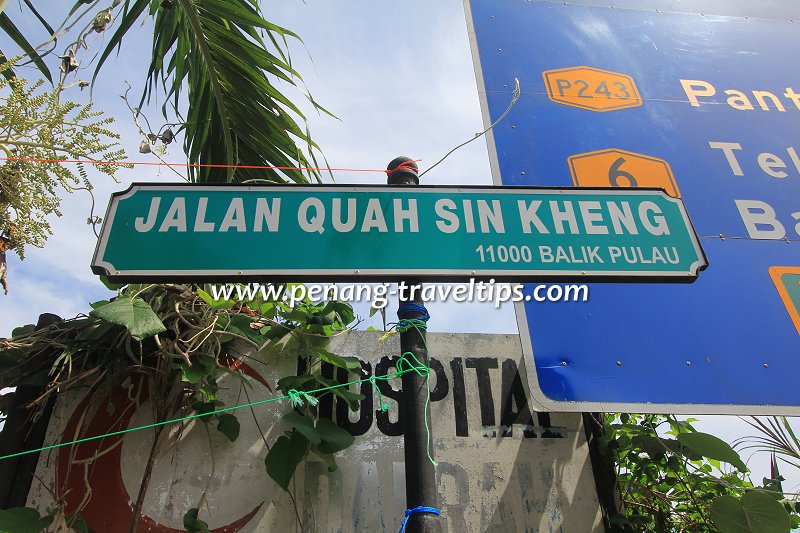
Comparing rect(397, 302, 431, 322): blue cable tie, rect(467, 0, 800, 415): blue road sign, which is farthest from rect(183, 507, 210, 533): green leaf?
rect(467, 0, 800, 415): blue road sign

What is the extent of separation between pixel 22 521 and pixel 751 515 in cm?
229

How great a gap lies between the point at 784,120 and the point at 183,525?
365 cm

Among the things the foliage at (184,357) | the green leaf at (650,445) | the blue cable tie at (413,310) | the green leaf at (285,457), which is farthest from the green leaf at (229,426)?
the green leaf at (650,445)

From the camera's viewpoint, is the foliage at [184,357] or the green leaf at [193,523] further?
the foliage at [184,357]

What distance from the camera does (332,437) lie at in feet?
5.94

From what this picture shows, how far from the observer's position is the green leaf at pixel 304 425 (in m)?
1.77

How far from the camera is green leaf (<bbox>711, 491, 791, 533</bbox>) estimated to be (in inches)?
65.8

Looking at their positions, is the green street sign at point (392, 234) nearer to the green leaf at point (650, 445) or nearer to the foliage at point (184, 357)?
the foliage at point (184, 357)

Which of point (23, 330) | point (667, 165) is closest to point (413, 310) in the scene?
point (23, 330)

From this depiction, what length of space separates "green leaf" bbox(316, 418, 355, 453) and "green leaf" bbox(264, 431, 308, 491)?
0.06 metres

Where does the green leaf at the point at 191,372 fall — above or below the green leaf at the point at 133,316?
below

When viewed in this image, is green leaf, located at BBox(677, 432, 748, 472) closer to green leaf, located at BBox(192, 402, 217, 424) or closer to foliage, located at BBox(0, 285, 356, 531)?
foliage, located at BBox(0, 285, 356, 531)

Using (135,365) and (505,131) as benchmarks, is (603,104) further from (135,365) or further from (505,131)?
(135,365)

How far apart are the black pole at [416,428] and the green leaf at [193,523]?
85 cm
